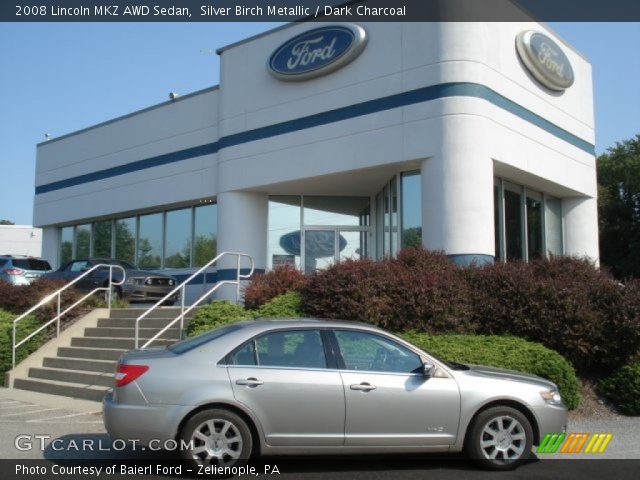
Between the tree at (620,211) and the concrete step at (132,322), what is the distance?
2395cm

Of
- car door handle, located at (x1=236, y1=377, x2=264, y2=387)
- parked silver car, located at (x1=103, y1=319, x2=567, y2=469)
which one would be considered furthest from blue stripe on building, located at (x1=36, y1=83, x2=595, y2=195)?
car door handle, located at (x1=236, y1=377, x2=264, y2=387)

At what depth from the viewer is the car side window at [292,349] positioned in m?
6.36

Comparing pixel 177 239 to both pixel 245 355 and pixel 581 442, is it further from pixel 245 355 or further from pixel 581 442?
pixel 581 442

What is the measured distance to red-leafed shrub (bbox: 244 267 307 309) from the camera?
12.0 metres

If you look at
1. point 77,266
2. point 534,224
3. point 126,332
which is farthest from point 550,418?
point 77,266

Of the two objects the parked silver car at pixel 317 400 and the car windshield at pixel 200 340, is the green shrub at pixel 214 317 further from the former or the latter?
the parked silver car at pixel 317 400

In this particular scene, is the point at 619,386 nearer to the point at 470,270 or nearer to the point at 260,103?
the point at 470,270

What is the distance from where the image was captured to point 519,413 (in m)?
6.45

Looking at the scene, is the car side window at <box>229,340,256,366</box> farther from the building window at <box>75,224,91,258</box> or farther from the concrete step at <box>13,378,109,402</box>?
the building window at <box>75,224,91,258</box>

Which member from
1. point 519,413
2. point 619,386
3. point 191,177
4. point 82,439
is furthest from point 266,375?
point 191,177

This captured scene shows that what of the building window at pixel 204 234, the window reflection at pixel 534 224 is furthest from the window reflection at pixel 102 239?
the window reflection at pixel 534 224

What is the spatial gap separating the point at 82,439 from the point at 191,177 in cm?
1280

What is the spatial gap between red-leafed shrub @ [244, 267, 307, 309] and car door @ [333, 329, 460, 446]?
5.53 meters

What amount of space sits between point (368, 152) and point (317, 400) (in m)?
10.0
